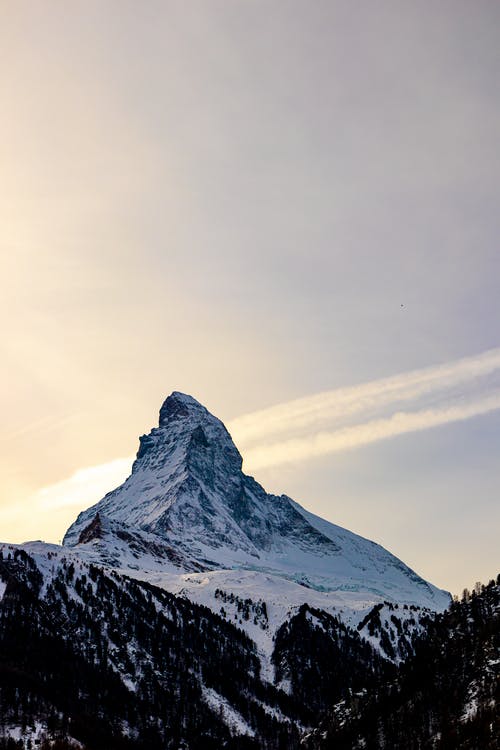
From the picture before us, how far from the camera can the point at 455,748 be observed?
19975 cm

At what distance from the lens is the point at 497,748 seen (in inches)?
7352

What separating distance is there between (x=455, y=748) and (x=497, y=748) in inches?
609

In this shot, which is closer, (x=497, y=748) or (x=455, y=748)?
(x=497, y=748)
